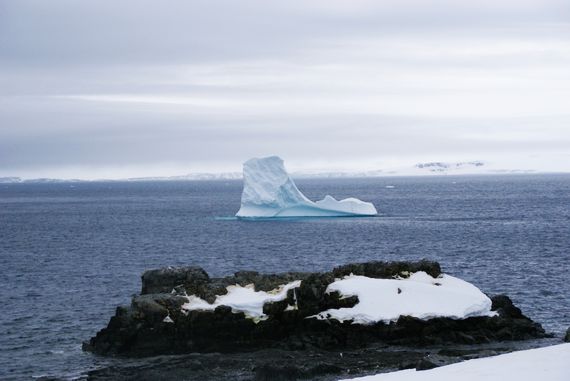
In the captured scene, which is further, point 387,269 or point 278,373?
point 387,269

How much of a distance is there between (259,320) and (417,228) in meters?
50.4

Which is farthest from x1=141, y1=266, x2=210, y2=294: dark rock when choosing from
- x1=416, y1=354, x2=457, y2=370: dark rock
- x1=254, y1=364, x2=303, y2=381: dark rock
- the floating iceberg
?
the floating iceberg

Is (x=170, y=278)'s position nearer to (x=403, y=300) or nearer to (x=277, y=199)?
(x=403, y=300)

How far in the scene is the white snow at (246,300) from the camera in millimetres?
29500

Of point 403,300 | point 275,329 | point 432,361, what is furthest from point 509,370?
point 275,329

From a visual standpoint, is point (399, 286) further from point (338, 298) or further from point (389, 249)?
point (389, 249)

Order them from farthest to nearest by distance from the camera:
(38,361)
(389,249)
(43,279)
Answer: (389,249), (43,279), (38,361)

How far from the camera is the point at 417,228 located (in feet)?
256

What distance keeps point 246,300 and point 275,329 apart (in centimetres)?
143

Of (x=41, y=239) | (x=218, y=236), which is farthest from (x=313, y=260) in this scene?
(x=41, y=239)

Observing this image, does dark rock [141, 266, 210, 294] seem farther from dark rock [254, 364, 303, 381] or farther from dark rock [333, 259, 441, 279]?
dark rock [254, 364, 303, 381]

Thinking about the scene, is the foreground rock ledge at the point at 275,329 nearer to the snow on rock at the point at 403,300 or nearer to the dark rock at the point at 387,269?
the snow on rock at the point at 403,300

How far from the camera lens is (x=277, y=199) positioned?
85.3 metres

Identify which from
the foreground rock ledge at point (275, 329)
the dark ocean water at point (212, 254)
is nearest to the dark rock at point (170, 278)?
the foreground rock ledge at point (275, 329)
